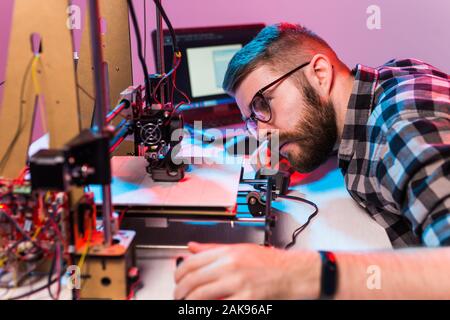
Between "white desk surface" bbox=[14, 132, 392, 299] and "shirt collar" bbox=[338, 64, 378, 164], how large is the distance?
175 millimetres

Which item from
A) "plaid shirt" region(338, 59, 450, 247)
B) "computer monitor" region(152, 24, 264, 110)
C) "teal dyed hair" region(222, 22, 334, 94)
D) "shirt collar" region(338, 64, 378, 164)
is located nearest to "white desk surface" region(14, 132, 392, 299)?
"plaid shirt" region(338, 59, 450, 247)

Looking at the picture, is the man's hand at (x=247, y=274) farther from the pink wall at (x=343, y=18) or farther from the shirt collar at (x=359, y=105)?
the pink wall at (x=343, y=18)

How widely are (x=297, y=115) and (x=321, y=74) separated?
143 mm

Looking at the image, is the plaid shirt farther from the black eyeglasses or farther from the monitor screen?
the monitor screen

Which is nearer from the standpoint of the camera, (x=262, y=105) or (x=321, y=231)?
(x=321, y=231)

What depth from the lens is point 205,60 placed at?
2129mm

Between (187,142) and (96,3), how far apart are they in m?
1.11

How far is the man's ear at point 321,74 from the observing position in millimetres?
1451

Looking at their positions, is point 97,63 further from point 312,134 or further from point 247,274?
point 312,134

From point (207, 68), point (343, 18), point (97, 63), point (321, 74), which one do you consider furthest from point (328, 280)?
point (343, 18)

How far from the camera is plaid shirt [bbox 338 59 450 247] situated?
0.93m
